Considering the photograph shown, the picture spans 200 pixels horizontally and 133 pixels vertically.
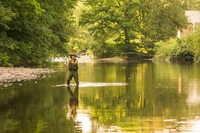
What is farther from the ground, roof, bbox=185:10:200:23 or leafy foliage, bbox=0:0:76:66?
roof, bbox=185:10:200:23

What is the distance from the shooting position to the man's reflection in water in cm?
1734

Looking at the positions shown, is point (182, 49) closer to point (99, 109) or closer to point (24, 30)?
point (24, 30)

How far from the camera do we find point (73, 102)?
20812 mm

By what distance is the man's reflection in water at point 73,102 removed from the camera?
1734 cm

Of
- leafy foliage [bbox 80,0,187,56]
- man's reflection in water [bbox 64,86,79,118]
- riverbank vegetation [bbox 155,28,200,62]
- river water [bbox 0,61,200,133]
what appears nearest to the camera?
river water [bbox 0,61,200,133]

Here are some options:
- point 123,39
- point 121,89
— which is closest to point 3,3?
point 121,89

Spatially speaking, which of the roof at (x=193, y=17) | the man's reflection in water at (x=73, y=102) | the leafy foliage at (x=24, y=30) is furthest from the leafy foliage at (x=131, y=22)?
the man's reflection in water at (x=73, y=102)

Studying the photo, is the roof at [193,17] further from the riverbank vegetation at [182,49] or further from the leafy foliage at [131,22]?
the riverbank vegetation at [182,49]

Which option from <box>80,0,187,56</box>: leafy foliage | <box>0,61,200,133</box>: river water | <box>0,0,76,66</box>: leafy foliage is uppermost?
<box>80,0,187,56</box>: leafy foliage

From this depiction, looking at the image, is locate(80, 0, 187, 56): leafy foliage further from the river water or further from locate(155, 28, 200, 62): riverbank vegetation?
the river water

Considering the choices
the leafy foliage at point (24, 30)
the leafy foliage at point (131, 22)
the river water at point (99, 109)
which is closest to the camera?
the river water at point (99, 109)

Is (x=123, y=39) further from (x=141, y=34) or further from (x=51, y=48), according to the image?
(x=51, y=48)

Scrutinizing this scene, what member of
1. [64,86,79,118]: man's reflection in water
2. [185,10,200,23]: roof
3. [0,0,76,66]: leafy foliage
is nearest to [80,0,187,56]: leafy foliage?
[185,10,200,23]: roof

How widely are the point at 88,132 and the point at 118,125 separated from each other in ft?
4.63
